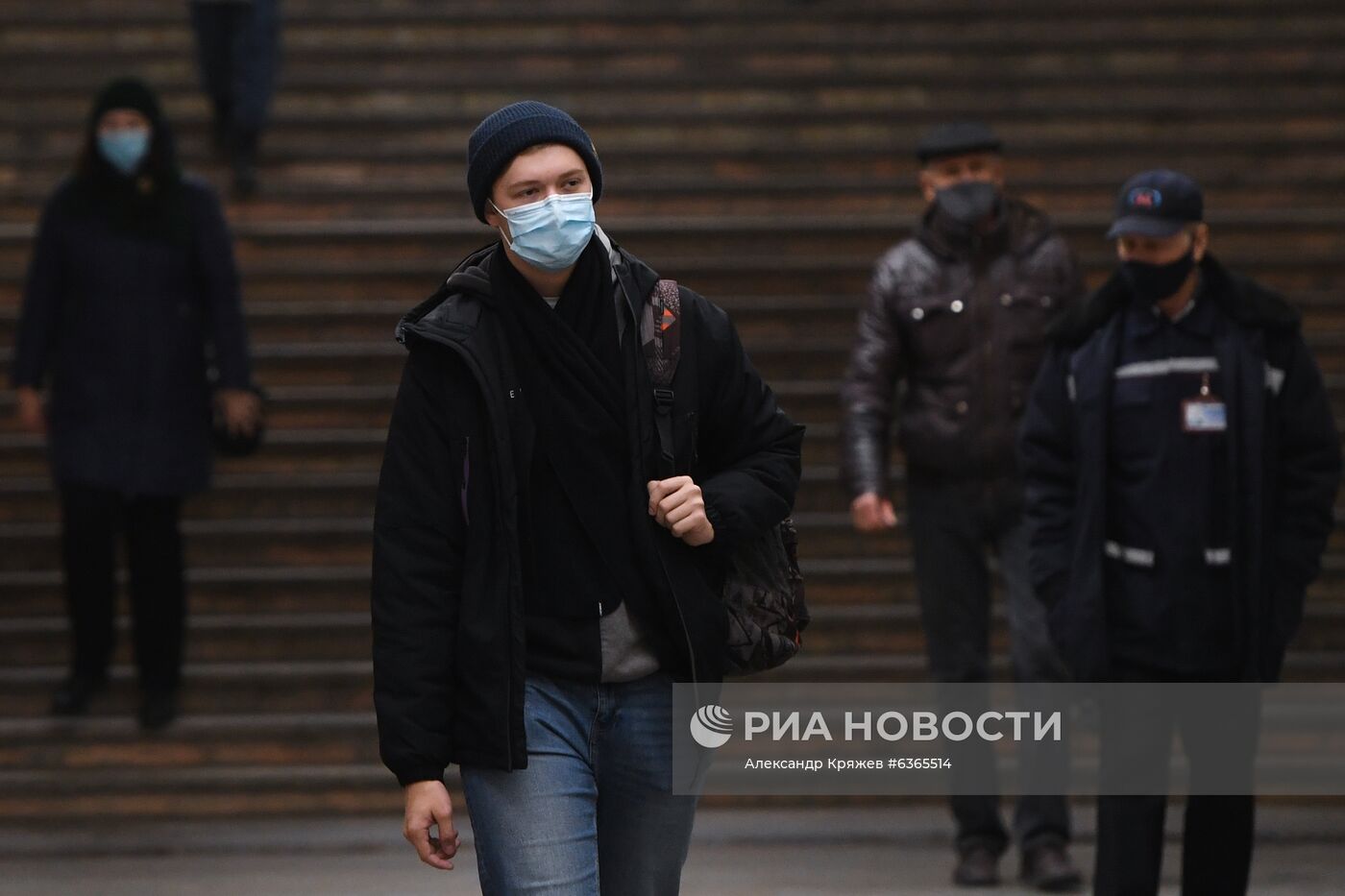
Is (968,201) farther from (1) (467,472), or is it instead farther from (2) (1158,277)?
(1) (467,472)

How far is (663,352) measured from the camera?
11.3ft

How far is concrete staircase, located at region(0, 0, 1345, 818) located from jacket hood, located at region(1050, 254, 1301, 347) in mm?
3041

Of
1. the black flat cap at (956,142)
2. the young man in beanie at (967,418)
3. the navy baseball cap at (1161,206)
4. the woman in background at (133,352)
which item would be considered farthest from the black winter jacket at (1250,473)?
the woman in background at (133,352)

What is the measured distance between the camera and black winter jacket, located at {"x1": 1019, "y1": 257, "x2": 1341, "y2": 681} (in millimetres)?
4730

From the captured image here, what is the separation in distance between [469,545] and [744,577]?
1.44 feet

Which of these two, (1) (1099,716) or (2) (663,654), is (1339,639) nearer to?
(1) (1099,716)

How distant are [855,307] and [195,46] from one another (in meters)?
3.37

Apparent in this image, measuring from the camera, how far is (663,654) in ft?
11.1

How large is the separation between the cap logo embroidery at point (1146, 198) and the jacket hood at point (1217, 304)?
0.16 m

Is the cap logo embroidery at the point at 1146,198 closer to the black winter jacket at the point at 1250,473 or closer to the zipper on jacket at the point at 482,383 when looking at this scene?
the black winter jacket at the point at 1250,473

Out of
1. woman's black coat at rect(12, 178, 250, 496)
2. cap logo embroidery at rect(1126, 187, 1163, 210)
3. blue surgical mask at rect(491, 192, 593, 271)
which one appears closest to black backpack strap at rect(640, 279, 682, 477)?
blue surgical mask at rect(491, 192, 593, 271)

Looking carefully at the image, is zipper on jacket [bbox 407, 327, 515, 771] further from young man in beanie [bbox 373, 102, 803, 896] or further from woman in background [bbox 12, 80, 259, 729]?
woman in background [bbox 12, 80, 259, 729]

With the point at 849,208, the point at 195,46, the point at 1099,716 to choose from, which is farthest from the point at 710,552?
the point at 195,46

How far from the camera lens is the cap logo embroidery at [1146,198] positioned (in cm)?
487
